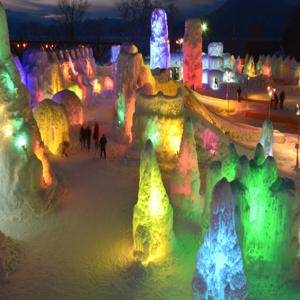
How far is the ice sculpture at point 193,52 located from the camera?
31.0 meters

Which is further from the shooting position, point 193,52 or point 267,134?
point 193,52

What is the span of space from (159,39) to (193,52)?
353 cm

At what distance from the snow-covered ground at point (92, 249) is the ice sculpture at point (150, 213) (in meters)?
0.39

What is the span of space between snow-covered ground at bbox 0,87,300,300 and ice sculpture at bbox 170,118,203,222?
54cm

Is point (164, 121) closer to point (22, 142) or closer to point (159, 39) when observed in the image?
point (22, 142)

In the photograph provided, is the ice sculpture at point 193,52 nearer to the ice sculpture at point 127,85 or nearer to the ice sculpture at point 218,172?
the ice sculpture at point 127,85

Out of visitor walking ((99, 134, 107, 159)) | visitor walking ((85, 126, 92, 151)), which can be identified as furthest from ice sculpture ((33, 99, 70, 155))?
visitor walking ((99, 134, 107, 159))

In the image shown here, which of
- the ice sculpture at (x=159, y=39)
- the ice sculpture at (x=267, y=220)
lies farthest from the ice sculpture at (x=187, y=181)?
the ice sculpture at (x=159, y=39)

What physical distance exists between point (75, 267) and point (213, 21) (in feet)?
466

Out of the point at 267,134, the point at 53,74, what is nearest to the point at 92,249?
the point at 267,134

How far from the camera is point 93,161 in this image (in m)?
18.0

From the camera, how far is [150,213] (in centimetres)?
1091

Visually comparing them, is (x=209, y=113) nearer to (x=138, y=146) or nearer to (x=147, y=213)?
(x=138, y=146)

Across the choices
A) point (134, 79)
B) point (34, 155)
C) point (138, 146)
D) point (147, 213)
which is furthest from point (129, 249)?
point (134, 79)
